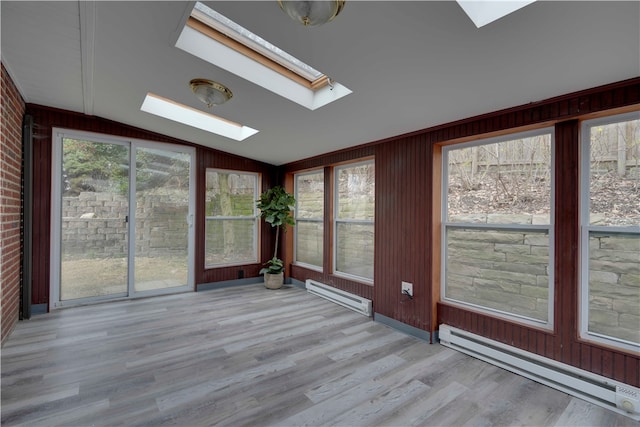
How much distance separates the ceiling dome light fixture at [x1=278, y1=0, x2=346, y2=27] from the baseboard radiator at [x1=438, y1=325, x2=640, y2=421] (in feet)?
9.02

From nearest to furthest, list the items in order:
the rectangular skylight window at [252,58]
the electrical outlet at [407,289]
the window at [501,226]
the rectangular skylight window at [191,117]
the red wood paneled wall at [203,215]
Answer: the rectangular skylight window at [252,58]
the window at [501,226]
the electrical outlet at [407,289]
the rectangular skylight window at [191,117]
the red wood paneled wall at [203,215]

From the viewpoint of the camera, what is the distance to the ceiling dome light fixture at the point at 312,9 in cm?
140

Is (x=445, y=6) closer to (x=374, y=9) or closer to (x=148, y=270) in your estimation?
(x=374, y=9)

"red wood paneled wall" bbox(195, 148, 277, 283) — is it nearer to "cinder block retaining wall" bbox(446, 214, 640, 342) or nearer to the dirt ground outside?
the dirt ground outside

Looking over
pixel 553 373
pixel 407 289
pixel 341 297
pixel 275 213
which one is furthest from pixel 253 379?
pixel 275 213

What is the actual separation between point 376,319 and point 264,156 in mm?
3045

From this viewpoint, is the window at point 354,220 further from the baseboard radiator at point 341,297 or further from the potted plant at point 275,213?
the potted plant at point 275,213

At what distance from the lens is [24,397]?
1.99 m

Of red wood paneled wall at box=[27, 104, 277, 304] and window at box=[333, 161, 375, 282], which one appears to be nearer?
red wood paneled wall at box=[27, 104, 277, 304]

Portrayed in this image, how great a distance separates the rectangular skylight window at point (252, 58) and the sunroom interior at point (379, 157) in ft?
0.05

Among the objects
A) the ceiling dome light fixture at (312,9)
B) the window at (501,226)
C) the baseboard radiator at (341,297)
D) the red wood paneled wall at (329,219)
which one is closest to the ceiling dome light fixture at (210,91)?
the ceiling dome light fixture at (312,9)

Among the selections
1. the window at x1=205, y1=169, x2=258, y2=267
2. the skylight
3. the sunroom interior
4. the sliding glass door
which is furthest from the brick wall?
the skylight

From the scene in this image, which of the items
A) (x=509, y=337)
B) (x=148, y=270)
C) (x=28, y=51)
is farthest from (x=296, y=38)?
(x=148, y=270)

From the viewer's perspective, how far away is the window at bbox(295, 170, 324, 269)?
473cm
